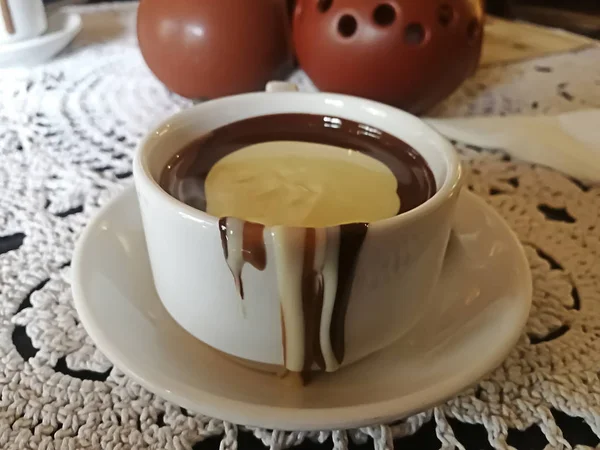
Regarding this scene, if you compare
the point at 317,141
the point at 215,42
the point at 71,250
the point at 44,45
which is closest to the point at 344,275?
the point at 317,141

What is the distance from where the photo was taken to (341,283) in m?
0.32

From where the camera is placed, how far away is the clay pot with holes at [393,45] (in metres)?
0.60

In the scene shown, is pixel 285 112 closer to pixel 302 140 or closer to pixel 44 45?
pixel 302 140

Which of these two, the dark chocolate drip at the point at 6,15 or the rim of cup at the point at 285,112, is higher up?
the rim of cup at the point at 285,112

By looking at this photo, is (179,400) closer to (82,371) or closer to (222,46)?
(82,371)

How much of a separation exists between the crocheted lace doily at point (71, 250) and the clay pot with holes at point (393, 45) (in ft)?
0.26

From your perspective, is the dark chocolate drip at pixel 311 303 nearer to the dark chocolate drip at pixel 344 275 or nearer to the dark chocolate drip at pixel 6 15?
the dark chocolate drip at pixel 344 275

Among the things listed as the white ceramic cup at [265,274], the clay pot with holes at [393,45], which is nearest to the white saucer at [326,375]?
the white ceramic cup at [265,274]

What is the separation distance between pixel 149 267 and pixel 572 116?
0.44 metres

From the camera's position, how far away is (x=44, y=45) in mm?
769

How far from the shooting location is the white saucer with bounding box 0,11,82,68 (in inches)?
29.6

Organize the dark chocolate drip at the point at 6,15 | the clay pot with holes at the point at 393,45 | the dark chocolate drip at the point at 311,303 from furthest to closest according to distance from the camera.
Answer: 1. the dark chocolate drip at the point at 6,15
2. the clay pot with holes at the point at 393,45
3. the dark chocolate drip at the point at 311,303

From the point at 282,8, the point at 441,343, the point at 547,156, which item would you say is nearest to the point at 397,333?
A: the point at 441,343

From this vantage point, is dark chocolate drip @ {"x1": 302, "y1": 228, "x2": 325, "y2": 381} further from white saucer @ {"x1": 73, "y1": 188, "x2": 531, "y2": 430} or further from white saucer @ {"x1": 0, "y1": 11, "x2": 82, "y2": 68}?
white saucer @ {"x1": 0, "y1": 11, "x2": 82, "y2": 68}
